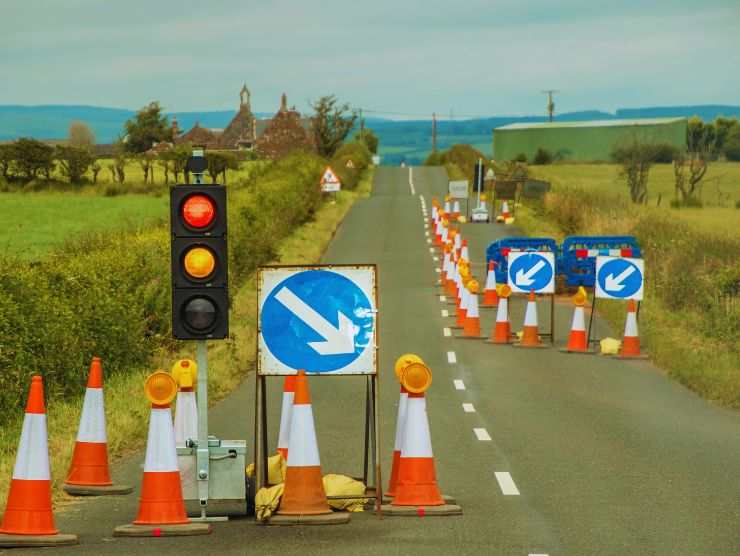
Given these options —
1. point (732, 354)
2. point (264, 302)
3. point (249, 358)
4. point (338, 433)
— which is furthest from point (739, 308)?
point (264, 302)

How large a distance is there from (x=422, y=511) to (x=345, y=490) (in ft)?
2.01

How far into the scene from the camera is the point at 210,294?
9188 mm

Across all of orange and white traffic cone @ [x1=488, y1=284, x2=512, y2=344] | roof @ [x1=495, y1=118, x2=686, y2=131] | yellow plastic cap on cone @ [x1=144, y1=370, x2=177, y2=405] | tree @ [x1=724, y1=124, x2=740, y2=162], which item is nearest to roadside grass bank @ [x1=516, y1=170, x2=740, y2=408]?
orange and white traffic cone @ [x1=488, y1=284, x2=512, y2=344]

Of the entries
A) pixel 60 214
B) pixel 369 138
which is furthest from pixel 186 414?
pixel 369 138

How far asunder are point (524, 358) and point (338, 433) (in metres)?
7.29

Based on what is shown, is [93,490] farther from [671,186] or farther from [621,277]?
[671,186]

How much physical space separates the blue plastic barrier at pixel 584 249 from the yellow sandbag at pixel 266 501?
1902 cm

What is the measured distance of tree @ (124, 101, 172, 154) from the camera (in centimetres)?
8212

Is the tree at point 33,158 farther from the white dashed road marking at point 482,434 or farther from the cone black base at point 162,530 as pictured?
the cone black base at point 162,530

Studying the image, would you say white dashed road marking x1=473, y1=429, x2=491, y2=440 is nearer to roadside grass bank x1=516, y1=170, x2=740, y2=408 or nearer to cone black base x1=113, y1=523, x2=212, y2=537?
roadside grass bank x1=516, y1=170, x2=740, y2=408

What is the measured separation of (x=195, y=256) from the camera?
916 cm

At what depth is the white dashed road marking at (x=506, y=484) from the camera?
10547 mm

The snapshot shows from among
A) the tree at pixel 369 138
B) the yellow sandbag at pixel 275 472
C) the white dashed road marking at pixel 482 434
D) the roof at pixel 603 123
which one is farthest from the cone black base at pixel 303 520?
the tree at pixel 369 138

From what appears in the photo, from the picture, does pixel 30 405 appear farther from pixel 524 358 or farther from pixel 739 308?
pixel 739 308
